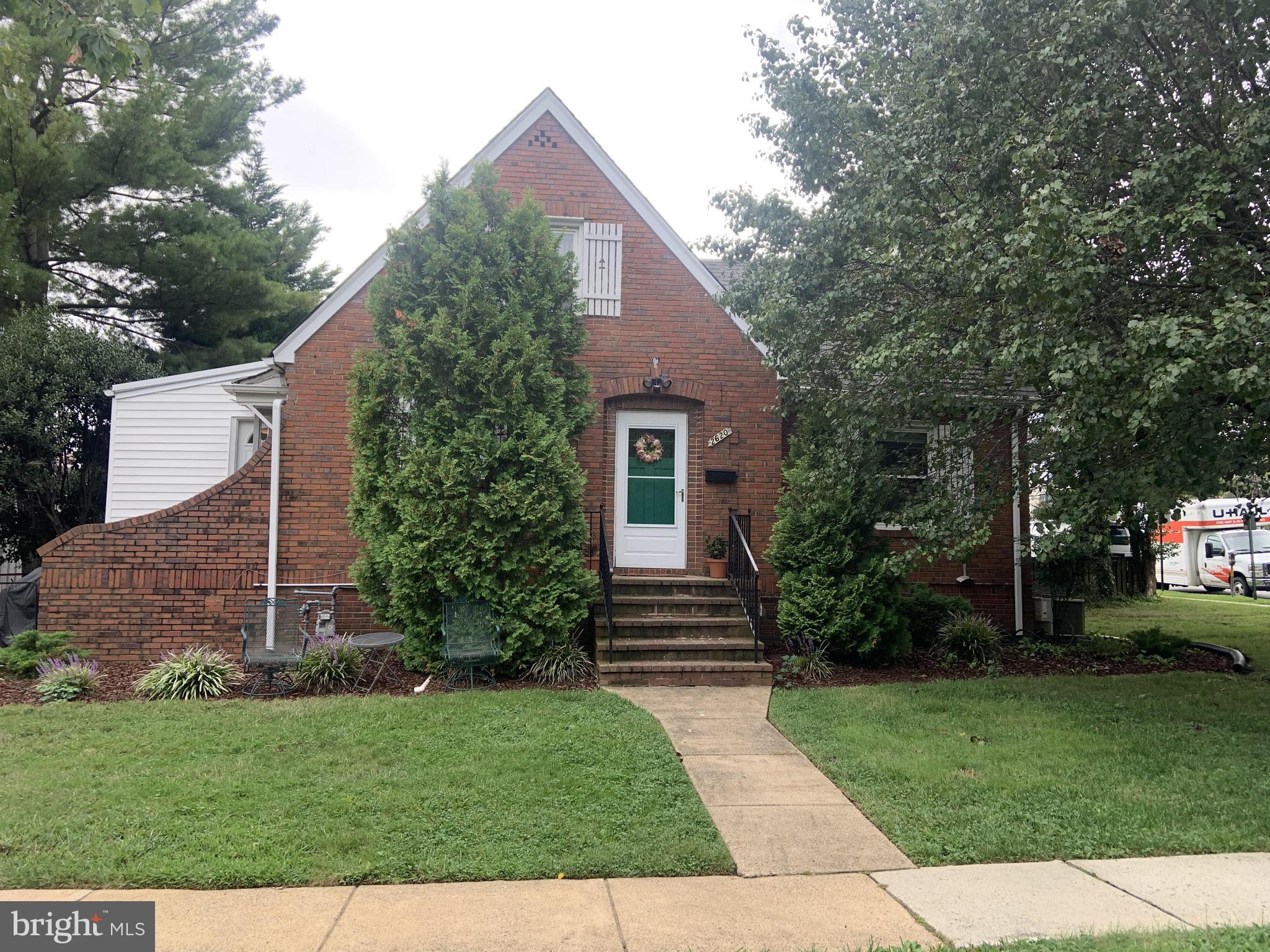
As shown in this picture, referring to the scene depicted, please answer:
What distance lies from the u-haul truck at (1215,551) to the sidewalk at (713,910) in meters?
21.0

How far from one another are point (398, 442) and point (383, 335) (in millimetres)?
1140

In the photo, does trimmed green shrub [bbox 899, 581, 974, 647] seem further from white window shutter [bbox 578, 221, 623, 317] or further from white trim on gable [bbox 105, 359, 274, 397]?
white trim on gable [bbox 105, 359, 274, 397]

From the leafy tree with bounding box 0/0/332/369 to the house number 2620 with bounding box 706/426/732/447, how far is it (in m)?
12.1

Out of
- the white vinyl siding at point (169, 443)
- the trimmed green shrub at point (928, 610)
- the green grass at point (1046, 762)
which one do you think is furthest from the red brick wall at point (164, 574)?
the trimmed green shrub at point (928, 610)

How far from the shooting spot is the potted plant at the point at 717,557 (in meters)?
9.89

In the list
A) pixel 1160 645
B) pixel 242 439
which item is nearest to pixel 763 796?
pixel 1160 645

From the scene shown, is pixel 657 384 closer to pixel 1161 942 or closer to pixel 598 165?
pixel 598 165

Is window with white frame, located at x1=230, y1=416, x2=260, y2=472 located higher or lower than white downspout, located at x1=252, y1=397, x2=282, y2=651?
higher

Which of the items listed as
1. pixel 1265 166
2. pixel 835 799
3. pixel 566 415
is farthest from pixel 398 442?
pixel 1265 166

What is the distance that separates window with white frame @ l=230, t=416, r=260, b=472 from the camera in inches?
474

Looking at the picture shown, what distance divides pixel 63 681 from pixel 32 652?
1.28 metres

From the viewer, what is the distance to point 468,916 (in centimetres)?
350

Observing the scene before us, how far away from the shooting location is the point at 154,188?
53.7 ft

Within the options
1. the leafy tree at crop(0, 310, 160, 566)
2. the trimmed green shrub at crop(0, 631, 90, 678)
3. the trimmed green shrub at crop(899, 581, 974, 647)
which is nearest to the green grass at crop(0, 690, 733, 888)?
the trimmed green shrub at crop(0, 631, 90, 678)
